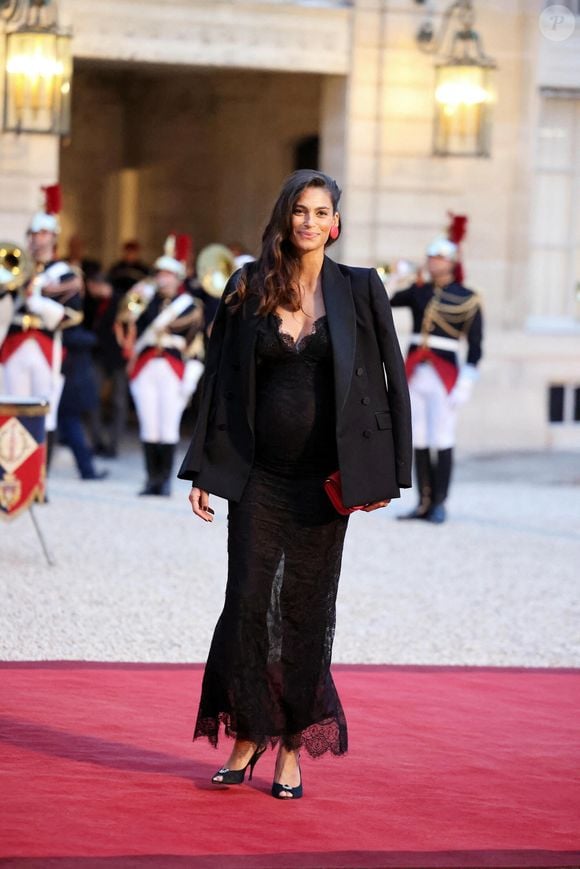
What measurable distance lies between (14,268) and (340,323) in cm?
721

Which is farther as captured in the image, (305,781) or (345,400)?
(305,781)

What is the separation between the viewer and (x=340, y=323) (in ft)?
16.7

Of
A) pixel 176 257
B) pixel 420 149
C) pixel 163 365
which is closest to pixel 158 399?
pixel 163 365

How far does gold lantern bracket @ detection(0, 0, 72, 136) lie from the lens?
1375 centimetres

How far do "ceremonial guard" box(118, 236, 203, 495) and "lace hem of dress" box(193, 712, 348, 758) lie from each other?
24.3 ft

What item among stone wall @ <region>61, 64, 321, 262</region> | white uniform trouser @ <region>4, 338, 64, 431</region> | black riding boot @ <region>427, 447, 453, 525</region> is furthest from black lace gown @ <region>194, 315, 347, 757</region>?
stone wall @ <region>61, 64, 321, 262</region>

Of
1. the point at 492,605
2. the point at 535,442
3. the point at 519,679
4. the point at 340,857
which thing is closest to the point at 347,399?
the point at 340,857

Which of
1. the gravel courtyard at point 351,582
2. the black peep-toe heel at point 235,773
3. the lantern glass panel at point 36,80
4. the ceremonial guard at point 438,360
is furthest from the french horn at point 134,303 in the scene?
the black peep-toe heel at point 235,773

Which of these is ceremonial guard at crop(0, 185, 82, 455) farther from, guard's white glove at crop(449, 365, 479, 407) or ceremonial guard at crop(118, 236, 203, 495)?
guard's white glove at crop(449, 365, 479, 407)

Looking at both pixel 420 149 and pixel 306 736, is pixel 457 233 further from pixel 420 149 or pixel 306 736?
pixel 306 736

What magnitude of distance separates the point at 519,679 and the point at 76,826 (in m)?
2.67

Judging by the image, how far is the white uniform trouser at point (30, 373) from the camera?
12.1 m

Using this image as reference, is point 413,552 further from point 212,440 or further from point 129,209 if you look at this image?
point 129,209

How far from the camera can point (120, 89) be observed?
2214 centimetres
